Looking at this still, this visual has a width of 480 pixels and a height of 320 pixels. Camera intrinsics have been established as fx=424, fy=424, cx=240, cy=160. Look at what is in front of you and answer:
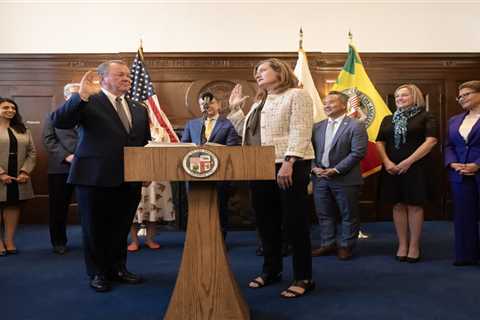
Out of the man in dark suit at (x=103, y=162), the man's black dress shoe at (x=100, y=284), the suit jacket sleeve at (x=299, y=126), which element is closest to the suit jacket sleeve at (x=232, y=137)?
the man in dark suit at (x=103, y=162)

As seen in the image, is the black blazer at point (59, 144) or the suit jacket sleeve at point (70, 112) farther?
the black blazer at point (59, 144)

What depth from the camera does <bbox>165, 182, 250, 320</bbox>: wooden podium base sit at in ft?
6.19

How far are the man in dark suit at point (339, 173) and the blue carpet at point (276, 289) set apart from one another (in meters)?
0.20

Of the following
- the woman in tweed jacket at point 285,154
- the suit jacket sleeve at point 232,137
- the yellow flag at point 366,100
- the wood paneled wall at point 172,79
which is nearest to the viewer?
the woman in tweed jacket at point 285,154

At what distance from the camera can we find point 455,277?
281 centimetres

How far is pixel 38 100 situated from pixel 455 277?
5169mm

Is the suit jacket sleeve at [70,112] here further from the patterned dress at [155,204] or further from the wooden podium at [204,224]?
the patterned dress at [155,204]

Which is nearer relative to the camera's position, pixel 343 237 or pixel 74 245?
pixel 343 237

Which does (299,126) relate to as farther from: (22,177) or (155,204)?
(22,177)

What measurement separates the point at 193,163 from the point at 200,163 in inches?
1.2

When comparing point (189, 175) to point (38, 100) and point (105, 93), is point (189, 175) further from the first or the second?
point (38, 100)

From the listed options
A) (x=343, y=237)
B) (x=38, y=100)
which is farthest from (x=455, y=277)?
(x=38, y=100)

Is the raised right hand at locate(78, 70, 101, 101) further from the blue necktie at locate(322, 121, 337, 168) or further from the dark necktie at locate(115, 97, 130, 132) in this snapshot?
the blue necktie at locate(322, 121, 337, 168)

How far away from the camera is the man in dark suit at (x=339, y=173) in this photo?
3.37 meters
